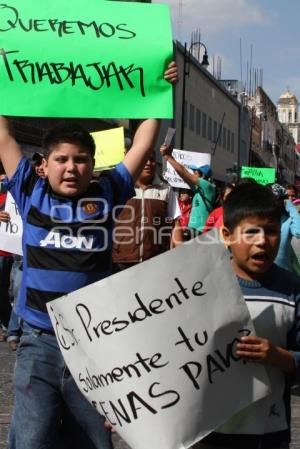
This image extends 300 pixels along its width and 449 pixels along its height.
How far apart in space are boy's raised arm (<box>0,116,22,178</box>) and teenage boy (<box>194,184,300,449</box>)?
99 centimetres

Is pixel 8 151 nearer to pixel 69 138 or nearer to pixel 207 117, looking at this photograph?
pixel 69 138

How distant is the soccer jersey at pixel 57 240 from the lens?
2.94m

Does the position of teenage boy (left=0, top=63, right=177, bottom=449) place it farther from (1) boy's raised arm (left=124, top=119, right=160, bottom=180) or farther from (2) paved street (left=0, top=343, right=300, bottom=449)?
(2) paved street (left=0, top=343, right=300, bottom=449)

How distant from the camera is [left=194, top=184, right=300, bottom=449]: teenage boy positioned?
248 centimetres

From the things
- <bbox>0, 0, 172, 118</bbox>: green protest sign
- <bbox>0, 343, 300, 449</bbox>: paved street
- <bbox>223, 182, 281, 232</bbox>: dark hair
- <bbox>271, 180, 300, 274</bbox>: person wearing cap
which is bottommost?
<bbox>0, 343, 300, 449</bbox>: paved street

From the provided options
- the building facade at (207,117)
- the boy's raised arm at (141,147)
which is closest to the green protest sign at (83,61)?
the boy's raised arm at (141,147)

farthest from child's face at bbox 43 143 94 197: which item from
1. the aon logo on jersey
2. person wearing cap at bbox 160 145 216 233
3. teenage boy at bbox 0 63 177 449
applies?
person wearing cap at bbox 160 145 216 233

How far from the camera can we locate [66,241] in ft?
9.79

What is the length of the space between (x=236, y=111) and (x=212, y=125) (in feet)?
38.3

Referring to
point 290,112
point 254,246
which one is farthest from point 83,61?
point 290,112

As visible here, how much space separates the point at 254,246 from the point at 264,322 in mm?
238

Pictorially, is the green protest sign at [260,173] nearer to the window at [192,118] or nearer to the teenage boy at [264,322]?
the teenage boy at [264,322]

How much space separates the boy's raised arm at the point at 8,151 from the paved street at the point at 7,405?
1.75 m

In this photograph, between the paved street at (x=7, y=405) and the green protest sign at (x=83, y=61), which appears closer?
the green protest sign at (x=83, y=61)
